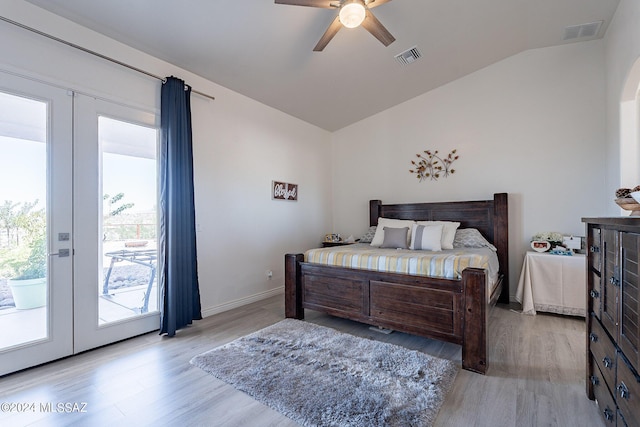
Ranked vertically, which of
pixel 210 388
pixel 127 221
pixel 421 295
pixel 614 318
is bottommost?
pixel 210 388

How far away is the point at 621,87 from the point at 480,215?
187 centimetres

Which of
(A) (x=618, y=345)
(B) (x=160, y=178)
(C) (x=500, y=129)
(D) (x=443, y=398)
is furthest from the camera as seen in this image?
(C) (x=500, y=129)

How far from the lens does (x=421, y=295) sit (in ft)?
8.14

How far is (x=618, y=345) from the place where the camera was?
128cm

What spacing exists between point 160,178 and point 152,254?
0.79 metres

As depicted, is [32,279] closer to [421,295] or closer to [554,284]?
[421,295]

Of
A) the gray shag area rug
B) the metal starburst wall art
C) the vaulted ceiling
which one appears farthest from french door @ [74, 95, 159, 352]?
the metal starburst wall art

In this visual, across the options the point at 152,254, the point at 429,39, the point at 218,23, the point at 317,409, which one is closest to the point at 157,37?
the point at 218,23

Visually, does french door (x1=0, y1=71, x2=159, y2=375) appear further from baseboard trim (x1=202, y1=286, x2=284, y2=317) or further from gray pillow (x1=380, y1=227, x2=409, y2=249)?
gray pillow (x1=380, y1=227, x2=409, y2=249)

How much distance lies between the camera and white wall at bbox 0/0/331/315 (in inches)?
89.7

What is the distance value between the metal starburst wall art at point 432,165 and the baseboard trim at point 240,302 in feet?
9.47

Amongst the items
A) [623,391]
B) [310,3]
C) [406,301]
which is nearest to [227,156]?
[310,3]

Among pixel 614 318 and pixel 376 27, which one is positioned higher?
pixel 376 27

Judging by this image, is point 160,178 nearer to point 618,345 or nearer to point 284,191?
point 284,191
